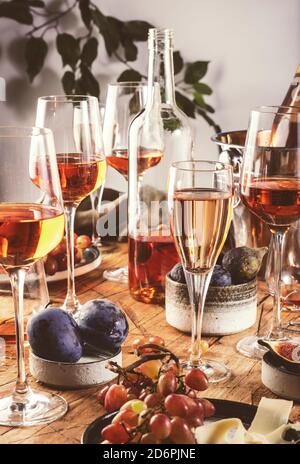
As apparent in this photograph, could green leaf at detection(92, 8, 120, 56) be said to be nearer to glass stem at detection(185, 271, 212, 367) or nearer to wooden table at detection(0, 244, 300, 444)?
wooden table at detection(0, 244, 300, 444)

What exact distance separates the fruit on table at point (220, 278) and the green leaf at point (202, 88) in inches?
64.0

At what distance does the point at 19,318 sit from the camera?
1027 millimetres

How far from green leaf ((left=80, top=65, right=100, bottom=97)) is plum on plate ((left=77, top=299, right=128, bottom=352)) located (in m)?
1.77

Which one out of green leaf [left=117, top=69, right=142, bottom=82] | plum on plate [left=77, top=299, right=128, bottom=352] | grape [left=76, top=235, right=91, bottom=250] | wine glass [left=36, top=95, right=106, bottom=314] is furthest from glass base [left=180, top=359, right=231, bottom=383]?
green leaf [left=117, top=69, right=142, bottom=82]

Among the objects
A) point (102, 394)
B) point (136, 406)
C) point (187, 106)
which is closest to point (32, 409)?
point (102, 394)

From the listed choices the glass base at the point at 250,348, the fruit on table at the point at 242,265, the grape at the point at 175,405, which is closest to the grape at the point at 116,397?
the grape at the point at 175,405

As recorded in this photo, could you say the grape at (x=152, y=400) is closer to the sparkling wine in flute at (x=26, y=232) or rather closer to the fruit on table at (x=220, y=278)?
the sparkling wine in flute at (x=26, y=232)

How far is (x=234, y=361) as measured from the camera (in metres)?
1.22

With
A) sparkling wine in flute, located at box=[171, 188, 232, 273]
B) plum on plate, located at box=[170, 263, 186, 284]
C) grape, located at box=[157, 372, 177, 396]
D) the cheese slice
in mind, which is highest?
sparkling wine in flute, located at box=[171, 188, 232, 273]

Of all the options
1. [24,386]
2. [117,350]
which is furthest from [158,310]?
[24,386]

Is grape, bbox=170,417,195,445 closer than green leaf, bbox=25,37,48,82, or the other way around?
grape, bbox=170,417,195,445

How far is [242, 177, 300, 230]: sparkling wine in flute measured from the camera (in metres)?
1.19

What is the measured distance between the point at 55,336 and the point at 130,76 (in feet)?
6.14

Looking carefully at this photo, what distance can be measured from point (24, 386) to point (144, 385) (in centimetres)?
17
